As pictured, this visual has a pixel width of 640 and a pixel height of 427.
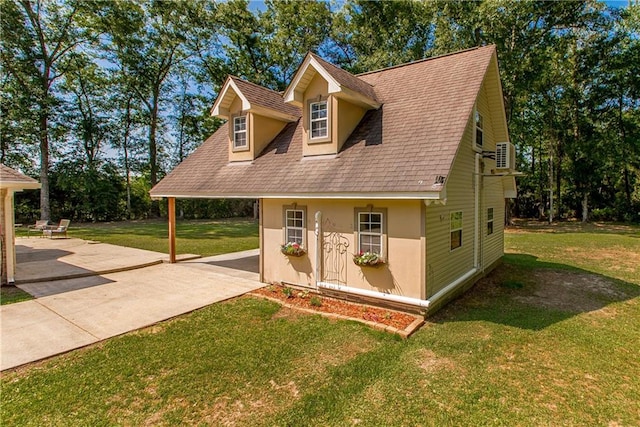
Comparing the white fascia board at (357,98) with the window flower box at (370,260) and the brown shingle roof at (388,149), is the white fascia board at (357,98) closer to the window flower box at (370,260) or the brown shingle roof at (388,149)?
the brown shingle roof at (388,149)

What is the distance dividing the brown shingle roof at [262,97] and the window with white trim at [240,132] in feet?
2.37

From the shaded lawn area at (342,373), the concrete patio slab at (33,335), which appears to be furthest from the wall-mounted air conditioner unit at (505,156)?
the concrete patio slab at (33,335)

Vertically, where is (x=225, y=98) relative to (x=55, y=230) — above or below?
above

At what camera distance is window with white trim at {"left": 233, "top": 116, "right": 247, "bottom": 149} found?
35.2ft

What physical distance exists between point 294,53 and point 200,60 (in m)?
9.12

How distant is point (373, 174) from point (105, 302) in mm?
6955

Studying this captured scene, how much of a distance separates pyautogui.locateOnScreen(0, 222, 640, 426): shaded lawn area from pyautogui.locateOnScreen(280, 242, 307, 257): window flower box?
1.55 m

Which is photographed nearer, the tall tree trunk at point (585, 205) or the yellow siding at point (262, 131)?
the yellow siding at point (262, 131)

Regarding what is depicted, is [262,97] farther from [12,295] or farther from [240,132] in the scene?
[12,295]

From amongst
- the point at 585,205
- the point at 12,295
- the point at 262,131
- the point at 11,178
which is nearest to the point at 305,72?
the point at 262,131

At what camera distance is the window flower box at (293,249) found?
27.7 ft

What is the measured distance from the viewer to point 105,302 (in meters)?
7.66

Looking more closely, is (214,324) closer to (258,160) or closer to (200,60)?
(258,160)

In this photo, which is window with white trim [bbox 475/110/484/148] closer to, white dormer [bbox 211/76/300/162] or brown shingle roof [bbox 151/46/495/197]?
brown shingle roof [bbox 151/46/495/197]
